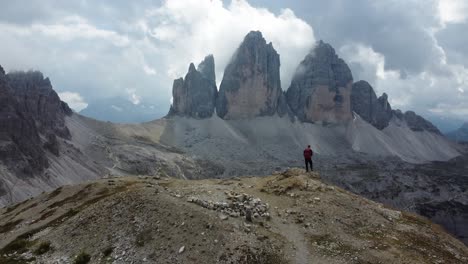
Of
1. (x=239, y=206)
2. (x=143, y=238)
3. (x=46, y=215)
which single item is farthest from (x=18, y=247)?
(x=239, y=206)

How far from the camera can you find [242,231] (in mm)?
33062

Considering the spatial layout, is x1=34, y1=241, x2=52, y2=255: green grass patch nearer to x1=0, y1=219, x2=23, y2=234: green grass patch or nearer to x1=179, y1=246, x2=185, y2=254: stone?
x1=179, y1=246, x2=185, y2=254: stone

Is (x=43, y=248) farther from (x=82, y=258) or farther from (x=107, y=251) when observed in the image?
(x=107, y=251)

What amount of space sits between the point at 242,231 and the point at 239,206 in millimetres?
4358

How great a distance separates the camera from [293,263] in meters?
30.2

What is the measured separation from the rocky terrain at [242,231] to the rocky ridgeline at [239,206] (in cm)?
9

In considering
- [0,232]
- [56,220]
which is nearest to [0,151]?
[0,232]

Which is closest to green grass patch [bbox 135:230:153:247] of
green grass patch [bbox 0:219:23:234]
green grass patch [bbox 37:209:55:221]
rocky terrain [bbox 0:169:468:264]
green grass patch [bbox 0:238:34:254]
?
rocky terrain [bbox 0:169:468:264]

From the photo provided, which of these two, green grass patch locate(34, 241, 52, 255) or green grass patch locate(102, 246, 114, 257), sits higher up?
green grass patch locate(102, 246, 114, 257)

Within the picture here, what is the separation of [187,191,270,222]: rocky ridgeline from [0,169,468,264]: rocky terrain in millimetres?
87

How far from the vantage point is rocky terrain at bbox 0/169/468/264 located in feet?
103

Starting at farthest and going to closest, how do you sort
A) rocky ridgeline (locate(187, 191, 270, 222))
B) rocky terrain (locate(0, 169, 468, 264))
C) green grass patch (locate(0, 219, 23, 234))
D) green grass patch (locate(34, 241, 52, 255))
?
green grass patch (locate(0, 219, 23, 234))
green grass patch (locate(34, 241, 52, 255))
rocky ridgeline (locate(187, 191, 270, 222))
rocky terrain (locate(0, 169, 468, 264))

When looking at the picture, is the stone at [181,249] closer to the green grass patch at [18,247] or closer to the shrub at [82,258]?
the shrub at [82,258]

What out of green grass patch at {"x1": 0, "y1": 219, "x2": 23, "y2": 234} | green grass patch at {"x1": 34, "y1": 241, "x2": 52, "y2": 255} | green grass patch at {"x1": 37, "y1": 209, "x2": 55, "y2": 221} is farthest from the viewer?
green grass patch at {"x1": 0, "y1": 219, "x2": 23, "y2": 234}
